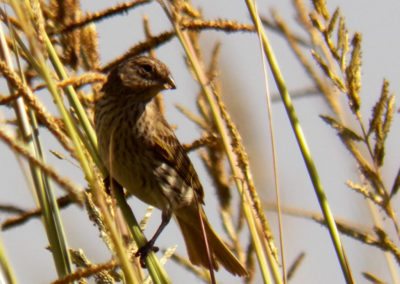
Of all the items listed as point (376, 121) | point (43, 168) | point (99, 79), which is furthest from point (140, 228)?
point (43, 168)

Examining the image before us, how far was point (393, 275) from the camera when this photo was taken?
196cm

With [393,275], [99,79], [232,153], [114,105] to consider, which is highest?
[114,105]

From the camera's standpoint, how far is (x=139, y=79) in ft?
11.8

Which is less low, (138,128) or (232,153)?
(138,128)

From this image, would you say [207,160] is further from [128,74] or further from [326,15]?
[128,74]

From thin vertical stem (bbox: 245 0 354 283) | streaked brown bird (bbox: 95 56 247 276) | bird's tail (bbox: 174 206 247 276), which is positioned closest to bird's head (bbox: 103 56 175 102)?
streaked brown bird (bbox: 95 56 247 276)

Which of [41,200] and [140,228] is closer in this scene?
[41,200]

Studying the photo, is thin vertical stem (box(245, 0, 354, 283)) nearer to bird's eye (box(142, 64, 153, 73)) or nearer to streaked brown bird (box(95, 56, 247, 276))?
streaked brown bird (box(95, 56, 247, 276))

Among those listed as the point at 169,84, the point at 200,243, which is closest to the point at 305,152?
the point at 169,84

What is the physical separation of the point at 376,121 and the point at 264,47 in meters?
0.32

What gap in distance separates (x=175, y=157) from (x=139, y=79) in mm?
398

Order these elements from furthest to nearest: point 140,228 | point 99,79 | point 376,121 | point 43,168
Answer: point 140,228, point 376,121, point 99,79, point 43,168

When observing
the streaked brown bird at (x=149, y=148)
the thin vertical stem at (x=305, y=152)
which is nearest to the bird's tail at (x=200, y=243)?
the streaked brown bird at (x=149, y=148)

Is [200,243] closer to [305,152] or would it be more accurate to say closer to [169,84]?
[169,84]
